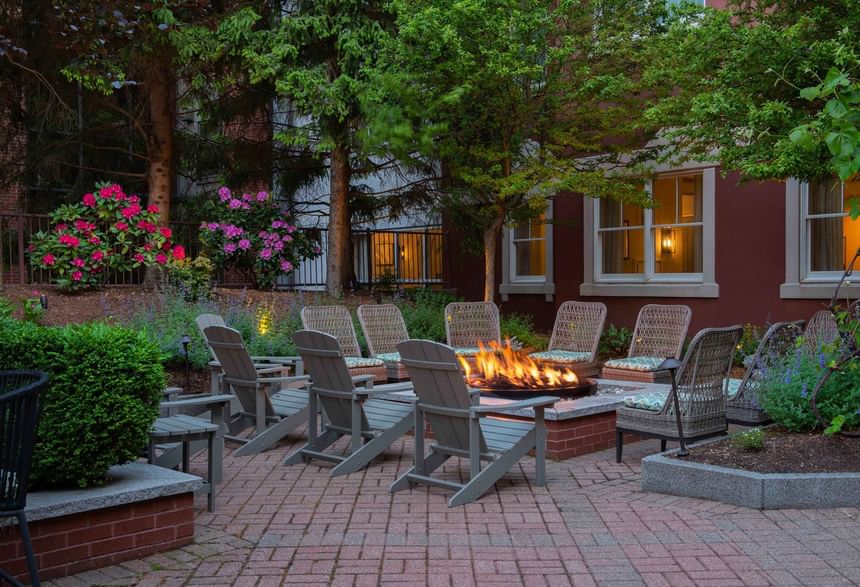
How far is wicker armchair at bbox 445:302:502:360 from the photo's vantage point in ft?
36.4

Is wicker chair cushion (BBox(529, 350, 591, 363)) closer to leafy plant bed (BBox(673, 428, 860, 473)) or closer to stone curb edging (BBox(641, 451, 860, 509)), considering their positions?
leafy plant bed (BBox(673, 428, 860, 473))

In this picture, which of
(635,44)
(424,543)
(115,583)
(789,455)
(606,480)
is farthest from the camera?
(635,44)

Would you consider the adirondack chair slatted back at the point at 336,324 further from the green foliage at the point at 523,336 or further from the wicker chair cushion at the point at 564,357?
the green foliage at the point at 523,336

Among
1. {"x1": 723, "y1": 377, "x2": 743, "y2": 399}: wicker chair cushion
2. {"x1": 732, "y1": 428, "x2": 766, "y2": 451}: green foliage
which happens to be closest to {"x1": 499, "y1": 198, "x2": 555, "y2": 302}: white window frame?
{"x1": 723, "y1": 377, "x2": 743, "y2": 399}: wicker chair cushion

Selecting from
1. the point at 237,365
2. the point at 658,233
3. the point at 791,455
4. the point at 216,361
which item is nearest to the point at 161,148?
the point at 216,361

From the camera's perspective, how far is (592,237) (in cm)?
1416

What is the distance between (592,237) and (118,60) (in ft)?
25.4

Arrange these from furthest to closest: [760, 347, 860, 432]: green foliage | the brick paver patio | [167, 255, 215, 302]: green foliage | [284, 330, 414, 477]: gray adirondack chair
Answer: [167, 255, 215, 302]: green foliage → [284, 330, 414, 477]: gray adirondack chair → [760, 347, 860, 432]: green foliage → the brick paver patio

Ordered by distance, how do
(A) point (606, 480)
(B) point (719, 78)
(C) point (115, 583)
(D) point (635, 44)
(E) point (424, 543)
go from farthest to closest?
(D) point (635, 44)
(B) point (719, 78)
(A) point (606, 480)
(E) point (424, 543)
(C) point (115, 583)

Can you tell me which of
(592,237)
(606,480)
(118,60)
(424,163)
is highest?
(118,60)

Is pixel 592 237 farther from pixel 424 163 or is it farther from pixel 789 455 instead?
pixel 789 455

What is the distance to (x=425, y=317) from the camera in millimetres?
12852

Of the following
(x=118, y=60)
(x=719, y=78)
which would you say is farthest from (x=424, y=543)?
(x=118, y=60)

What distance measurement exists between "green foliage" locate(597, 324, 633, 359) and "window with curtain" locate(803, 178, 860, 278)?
277cm
